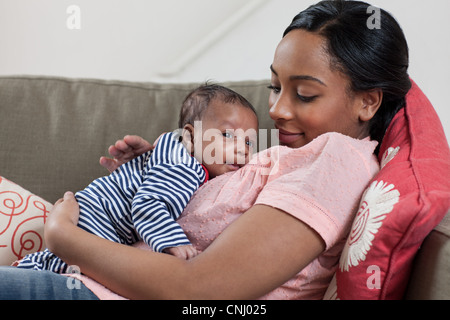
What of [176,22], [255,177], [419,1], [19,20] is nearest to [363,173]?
[255,177]

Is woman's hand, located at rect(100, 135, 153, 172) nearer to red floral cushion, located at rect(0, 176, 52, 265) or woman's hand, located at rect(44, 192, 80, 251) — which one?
woman's hand, located at rect(44, 192, 80, 251)

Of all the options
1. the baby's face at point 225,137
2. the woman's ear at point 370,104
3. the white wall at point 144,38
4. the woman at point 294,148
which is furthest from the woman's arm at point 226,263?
the white wall at point 144,38

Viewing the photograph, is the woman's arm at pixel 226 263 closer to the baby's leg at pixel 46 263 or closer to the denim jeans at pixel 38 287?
the denim jeans at pixel 38 287

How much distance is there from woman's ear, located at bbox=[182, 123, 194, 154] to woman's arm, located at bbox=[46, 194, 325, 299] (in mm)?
404

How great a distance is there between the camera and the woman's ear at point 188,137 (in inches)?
51.1

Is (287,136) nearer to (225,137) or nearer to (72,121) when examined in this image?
(225,137)

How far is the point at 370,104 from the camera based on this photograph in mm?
1239

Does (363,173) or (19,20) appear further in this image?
(19,20)

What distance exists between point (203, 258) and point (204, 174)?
357 mm

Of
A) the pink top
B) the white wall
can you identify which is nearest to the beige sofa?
the pink top

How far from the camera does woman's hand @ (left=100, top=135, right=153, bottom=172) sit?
4.20 ft

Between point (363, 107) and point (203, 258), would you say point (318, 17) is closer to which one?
point (363, 107)

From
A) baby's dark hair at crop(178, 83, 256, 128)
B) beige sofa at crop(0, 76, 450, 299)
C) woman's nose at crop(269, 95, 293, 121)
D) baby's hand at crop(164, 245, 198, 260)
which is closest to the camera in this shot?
baby's hand at crop(164, 245, 198, 260)

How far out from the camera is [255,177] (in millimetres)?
1110
